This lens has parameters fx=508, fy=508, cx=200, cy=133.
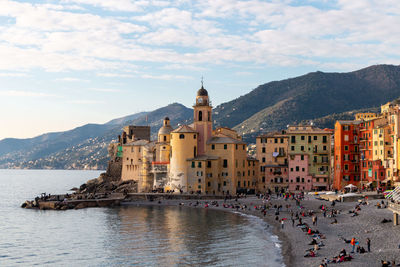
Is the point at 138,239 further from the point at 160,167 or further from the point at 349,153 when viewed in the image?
the point at 349,153

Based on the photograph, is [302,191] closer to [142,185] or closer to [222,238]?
[142,185]

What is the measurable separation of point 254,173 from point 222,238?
54.9 meters

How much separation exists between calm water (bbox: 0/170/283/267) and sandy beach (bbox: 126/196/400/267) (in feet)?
6.81

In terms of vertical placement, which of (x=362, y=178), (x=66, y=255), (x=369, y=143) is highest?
(x=369, y=143)

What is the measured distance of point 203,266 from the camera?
162 ft

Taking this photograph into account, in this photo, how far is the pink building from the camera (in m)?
115

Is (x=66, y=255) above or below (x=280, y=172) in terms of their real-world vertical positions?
Answer: below

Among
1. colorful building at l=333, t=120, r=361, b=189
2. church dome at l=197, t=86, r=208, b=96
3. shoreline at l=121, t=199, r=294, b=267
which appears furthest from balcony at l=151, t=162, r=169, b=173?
colorful building at l=333, t=120, r=361, b=189

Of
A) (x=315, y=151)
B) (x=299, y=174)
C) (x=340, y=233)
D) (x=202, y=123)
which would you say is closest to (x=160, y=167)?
(x=202, y=123)

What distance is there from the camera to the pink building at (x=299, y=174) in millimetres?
115000

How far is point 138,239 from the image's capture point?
65688mm

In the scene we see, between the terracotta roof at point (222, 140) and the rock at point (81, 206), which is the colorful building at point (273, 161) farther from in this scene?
the rock at point (81, 206)

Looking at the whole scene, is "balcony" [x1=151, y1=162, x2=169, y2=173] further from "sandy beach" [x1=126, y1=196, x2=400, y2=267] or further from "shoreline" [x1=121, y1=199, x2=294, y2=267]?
"sandy beach" [x1=126, y1=196, x2=400, y2=267]

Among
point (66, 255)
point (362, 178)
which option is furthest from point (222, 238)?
point (362, 178)
